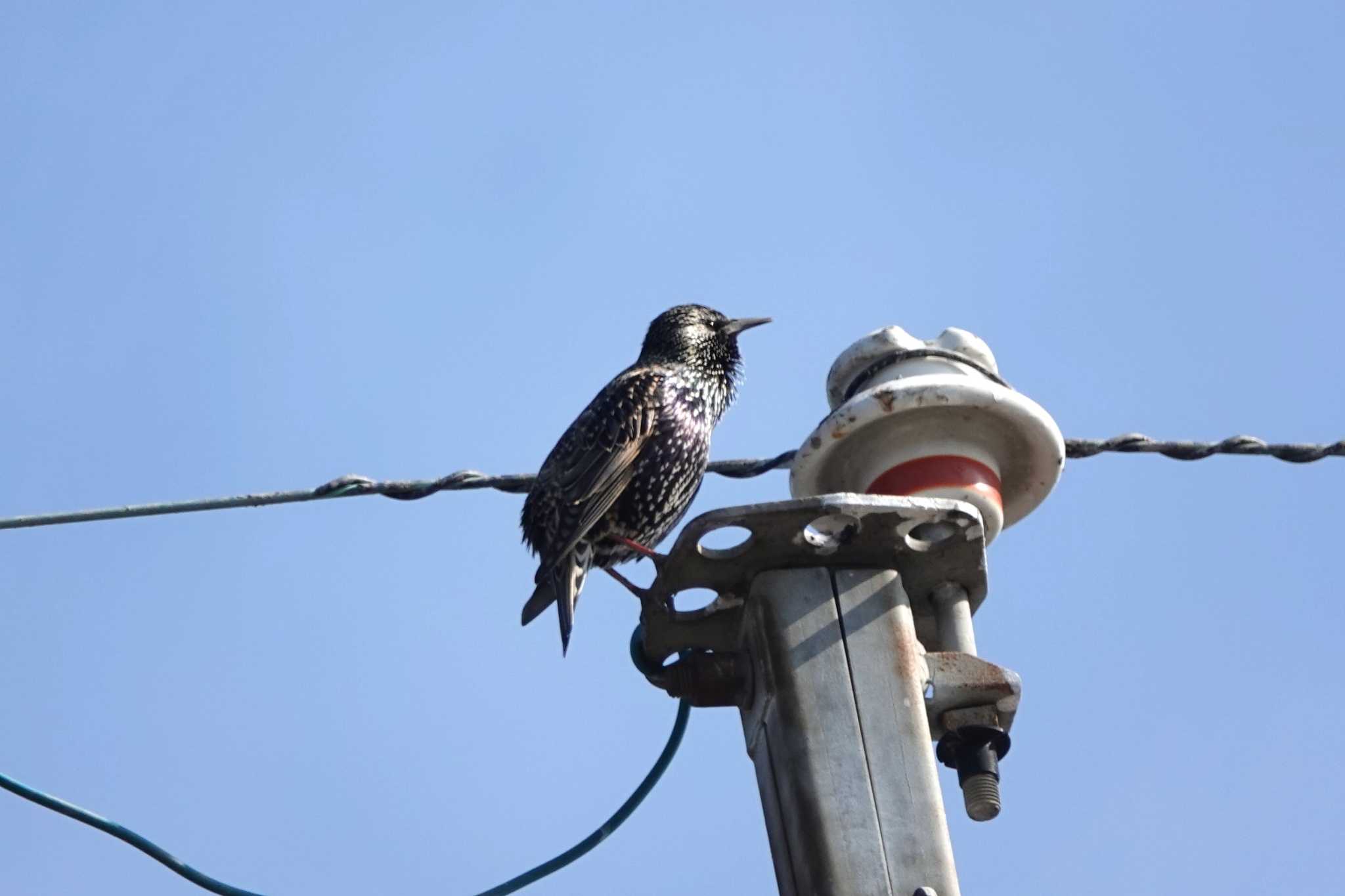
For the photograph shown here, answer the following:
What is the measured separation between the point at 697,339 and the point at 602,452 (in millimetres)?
897

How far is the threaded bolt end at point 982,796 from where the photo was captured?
3.52m

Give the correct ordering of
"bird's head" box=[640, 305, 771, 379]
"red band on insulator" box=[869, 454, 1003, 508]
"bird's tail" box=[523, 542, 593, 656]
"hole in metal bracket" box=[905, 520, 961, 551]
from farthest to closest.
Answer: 1. "bird's head" box=[640, 305, 771, 379]
2. "bird's tail" box=[523, 542, 593, 656]
3. "red band on insulator" box=[869, 454, 1003, 508]
4. "hole in metal bracket" box=[905, 520, 961, 551]

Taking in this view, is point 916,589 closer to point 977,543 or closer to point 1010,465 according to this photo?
point 977,543

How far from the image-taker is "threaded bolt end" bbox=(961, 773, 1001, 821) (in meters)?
3.52

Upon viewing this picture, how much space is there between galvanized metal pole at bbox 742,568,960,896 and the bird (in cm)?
197

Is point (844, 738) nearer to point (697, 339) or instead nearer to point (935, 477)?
point (935, 477)

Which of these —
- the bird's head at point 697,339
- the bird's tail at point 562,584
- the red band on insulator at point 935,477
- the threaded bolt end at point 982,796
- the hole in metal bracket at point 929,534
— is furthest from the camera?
the bird's head at point 697,339

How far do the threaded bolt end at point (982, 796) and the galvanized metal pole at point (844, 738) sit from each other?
0.22 meters

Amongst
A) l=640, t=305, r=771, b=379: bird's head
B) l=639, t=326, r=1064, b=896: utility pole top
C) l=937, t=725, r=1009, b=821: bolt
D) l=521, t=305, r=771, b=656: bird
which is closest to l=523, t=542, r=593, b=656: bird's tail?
l=521, t=305, r=771, b=656: bird

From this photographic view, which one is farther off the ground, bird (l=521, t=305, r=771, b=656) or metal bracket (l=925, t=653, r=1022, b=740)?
bird (l=521, t=305, r=771, b=656)

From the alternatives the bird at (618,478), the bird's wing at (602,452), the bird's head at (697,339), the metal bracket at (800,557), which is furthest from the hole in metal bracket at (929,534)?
the bird's head at (697,339)

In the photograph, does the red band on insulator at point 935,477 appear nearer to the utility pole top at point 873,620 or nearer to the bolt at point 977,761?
the utility pole top at point 873,620

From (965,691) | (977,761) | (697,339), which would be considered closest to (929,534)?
(965,691)

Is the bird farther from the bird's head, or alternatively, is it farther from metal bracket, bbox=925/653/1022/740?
metal bracket, bbox=925/653/1022/740
